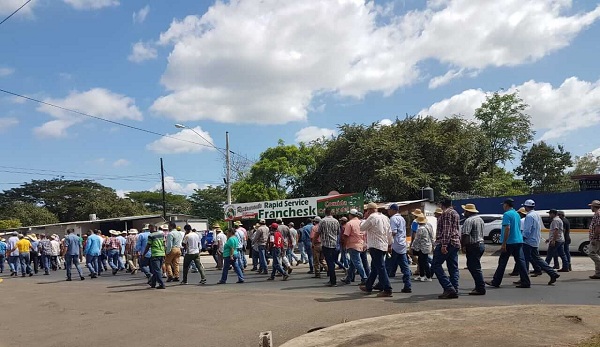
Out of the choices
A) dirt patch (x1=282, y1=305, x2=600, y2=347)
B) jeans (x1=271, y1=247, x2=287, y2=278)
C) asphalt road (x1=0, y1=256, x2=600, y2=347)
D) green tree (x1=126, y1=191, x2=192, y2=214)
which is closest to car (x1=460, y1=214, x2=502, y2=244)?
asphalt road (x1=0, y1=256, x2=600, y2=347)

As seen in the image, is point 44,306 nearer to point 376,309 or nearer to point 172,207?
point 376,309

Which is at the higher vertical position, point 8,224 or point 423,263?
point 8,224

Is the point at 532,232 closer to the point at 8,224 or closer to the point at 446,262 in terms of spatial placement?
the point at 446,262

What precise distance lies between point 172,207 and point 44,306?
7021cm

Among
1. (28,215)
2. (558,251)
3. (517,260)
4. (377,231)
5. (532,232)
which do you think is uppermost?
(28,215)

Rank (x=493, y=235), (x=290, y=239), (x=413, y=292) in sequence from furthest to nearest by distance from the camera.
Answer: (x=493, y=235), (x=290, y=239), (x=413, y=292)

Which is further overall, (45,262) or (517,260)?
(45,262)

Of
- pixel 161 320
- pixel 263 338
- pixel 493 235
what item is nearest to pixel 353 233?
pixel 161 320

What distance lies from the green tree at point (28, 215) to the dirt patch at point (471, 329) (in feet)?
204

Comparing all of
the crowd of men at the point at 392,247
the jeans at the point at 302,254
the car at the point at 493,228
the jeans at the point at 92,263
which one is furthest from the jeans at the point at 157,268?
the car at the point at 493,228

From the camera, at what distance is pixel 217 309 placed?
9078 mm

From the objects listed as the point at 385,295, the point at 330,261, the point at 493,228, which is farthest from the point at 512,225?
the point at 493,228

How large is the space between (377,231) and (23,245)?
1600 cm

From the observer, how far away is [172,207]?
79.4 meters
